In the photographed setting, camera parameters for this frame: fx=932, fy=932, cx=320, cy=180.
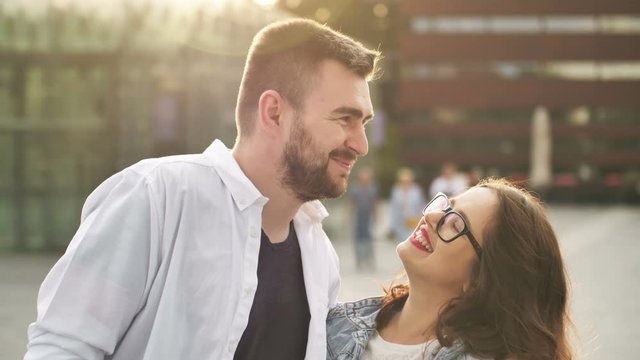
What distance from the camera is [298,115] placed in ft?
9.96

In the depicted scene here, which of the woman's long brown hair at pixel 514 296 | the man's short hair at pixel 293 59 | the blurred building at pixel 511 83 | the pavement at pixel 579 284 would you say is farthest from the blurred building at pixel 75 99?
the blurred building at pixel 511 83

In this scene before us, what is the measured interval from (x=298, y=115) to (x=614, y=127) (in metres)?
55.6

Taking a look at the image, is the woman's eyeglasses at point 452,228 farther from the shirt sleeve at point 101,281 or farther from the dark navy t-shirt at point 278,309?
the shirt sleeve at point 101,281

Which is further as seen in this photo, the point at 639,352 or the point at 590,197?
the point at 590,197

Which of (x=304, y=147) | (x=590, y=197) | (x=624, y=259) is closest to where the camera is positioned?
(x=304, y=147)

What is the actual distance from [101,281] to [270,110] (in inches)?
31.9

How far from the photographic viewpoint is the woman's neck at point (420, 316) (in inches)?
130

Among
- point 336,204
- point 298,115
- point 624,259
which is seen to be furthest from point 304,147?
point 336,204

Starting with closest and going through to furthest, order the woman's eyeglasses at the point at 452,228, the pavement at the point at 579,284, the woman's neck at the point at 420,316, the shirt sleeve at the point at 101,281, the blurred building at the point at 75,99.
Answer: the shirt sleeve at the point at 101,281, the woman's eyeglasses at the point at 452,228, the woman's neck at the point at 420,316, the pavement at the point at 579,284, the blurred building at the point at 75,99

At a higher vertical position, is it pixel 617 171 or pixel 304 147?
pixel 304 147

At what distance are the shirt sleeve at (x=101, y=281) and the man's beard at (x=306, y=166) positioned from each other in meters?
0.51

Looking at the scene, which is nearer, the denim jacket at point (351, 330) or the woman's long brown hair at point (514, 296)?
the woman's long brown hair at point (514, 296)

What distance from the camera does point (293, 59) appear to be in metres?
3.05

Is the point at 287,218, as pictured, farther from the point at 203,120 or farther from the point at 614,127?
the point at 614,127
